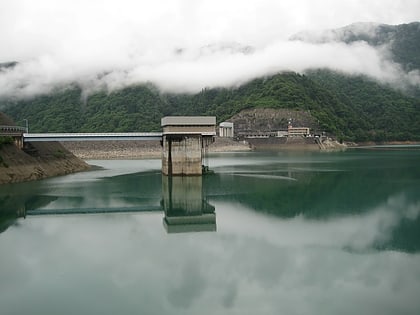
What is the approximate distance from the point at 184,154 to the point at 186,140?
1.34 meters

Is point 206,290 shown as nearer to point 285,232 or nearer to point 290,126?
point 285,232

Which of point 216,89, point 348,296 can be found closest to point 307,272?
point 348,296

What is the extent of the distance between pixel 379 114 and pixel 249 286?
157071 mm

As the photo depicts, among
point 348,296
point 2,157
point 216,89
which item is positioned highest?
point 216,89

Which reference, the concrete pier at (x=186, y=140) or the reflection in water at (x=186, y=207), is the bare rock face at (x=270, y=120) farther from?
the reflection in water at (x=186, y=207)

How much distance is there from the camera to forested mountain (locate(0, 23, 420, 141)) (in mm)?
126562

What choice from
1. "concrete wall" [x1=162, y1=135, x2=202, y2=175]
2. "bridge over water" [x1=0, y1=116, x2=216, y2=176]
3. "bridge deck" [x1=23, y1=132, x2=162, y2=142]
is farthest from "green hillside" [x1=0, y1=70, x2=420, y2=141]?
"concrete wall" [x1=162, y1=135, x2=202, y2=175]

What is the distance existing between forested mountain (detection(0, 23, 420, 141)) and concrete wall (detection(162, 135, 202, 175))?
260ft

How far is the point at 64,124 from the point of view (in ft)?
412

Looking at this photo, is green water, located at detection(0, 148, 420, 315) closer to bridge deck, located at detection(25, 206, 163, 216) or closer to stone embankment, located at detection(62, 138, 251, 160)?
bridge deck, located at detection(25, 206, 163, 216)

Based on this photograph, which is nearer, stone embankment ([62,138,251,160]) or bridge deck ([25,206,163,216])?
bridge deck ([25,206,163,216])

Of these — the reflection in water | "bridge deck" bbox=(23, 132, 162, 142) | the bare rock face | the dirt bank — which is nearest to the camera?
the reflection in water

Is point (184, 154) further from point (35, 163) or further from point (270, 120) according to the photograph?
point (270, 120)

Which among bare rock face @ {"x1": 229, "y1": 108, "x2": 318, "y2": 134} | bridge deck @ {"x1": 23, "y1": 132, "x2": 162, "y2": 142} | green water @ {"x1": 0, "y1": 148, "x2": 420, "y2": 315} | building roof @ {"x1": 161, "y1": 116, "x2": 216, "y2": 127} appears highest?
bare rock face @ {"x1": 229, "y1": 108, "x2": 318, "y2": 134}
